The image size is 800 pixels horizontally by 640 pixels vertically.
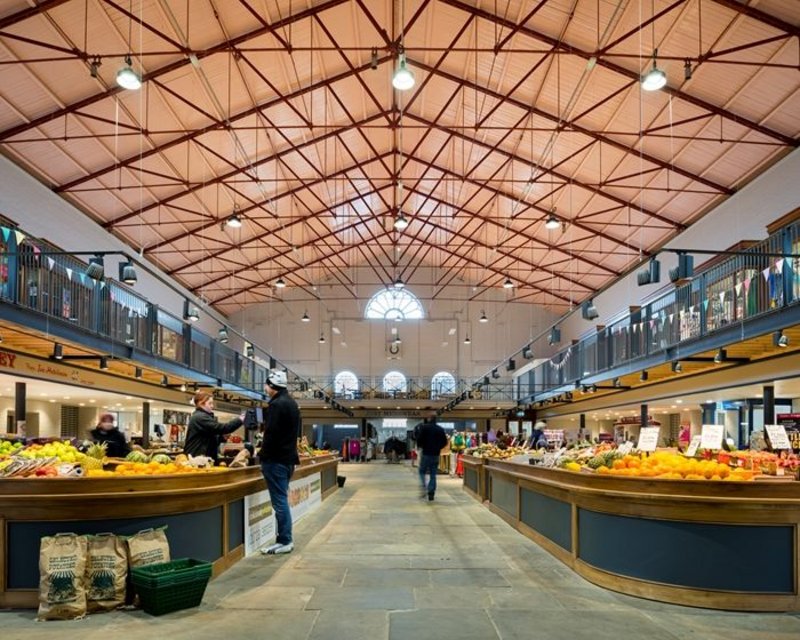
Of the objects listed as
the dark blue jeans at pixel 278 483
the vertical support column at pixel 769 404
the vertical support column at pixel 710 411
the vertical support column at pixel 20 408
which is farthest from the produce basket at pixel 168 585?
the vertical support column at pixel 710 411

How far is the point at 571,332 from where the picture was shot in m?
38.7

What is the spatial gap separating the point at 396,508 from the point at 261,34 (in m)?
10.5

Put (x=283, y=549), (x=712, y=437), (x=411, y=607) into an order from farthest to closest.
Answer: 1. (x=283, y=549)
2. (x=712, y=437)
3. (x=411, y=607)

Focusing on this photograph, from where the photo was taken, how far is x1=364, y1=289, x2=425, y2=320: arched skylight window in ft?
135

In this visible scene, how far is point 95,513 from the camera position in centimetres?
517

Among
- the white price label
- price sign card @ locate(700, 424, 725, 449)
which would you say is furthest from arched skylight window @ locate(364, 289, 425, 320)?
price sign card @ locate(700, 424, 725, 449)

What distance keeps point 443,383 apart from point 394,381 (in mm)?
2708

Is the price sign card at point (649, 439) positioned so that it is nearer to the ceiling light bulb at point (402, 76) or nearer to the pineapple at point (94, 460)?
the pineapple at point (94, 460)

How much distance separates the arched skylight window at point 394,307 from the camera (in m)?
41.2

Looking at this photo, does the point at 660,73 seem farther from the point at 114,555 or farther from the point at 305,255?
the point at 305,255

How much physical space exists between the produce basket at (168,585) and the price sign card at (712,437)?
4611 mm

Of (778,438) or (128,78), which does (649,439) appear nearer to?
(778,438)

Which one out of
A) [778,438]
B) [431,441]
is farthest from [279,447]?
[431,441]

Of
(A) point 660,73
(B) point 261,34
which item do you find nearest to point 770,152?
(A) point 660,73
